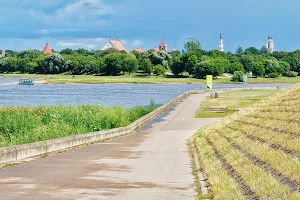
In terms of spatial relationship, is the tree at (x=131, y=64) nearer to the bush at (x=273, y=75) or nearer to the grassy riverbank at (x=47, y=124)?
the bush at (x=273, y=75)

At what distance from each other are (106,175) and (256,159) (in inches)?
140

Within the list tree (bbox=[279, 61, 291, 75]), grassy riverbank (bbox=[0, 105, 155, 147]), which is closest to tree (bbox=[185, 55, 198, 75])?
tree (bbox=[279, 61, 291, 75])

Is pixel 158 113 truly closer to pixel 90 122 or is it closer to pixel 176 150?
pixel 90 122

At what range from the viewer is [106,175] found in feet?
38.9

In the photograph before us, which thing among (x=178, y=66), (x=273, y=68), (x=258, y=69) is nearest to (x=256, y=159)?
(x=178, y=66)

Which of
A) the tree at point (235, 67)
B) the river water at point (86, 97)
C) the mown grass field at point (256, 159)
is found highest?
the tree at point (235, 67)

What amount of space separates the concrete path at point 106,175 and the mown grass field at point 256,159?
69 cm

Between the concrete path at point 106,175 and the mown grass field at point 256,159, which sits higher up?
the mown grass field at point 256,159

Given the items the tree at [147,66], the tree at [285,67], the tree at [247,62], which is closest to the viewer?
the tree at [147,66]

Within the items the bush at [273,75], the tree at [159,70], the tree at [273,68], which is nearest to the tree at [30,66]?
the tree at [159,70]

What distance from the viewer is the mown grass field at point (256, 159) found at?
30.2 feet

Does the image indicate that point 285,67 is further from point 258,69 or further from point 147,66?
point 147,66

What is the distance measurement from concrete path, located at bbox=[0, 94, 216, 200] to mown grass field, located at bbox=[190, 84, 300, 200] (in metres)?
0.69

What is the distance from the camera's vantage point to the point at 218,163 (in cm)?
1316
